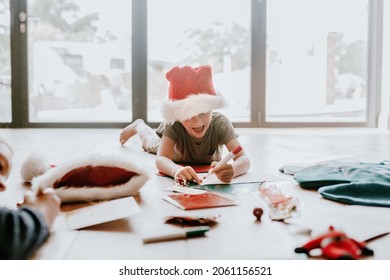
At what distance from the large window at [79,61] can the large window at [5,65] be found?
17 centimetres

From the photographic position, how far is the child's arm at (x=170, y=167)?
1261 mm

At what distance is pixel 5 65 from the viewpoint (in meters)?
3.55

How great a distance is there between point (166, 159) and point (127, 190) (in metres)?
0.35

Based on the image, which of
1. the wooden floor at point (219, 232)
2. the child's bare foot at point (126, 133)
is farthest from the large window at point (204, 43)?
the wooden floor at point (219, 232)

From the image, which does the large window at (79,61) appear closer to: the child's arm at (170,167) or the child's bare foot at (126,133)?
the child's bare foot at (126,133)

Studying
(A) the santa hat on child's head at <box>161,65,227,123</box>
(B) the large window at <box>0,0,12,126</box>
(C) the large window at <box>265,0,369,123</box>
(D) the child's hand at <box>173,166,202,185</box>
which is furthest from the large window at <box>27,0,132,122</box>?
(D) the child's hand at <box>173,166,202,185</box>

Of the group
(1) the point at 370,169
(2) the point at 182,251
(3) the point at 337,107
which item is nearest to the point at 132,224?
(2) the point at 182,251

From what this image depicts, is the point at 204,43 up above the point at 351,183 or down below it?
above

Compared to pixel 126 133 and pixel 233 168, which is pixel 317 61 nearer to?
pixel 126 133

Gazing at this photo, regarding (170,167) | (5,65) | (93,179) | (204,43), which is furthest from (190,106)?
(5,65)

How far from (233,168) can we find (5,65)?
9.43ft

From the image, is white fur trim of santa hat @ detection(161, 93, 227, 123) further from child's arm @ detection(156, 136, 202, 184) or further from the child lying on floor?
child's arm @ detection(156, 136, 202, 184)

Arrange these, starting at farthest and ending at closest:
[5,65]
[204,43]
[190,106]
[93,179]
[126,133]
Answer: [204,43] → [5,65] → [126,133] → [190,106] → [93,179]

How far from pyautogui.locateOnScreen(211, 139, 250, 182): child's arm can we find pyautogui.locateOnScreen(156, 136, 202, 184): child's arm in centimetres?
6
